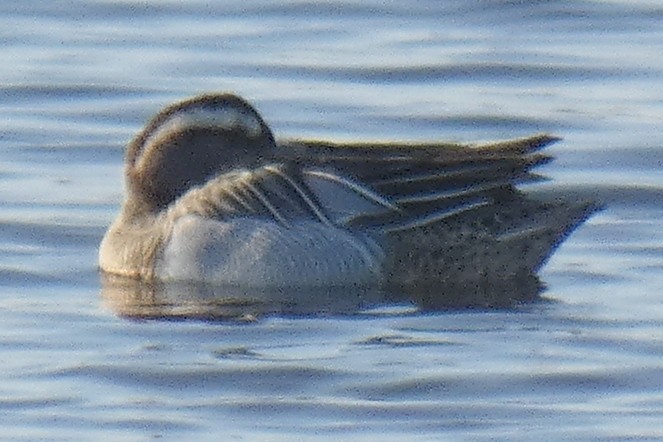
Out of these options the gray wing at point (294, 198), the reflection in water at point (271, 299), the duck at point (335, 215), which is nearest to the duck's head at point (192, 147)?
the duck at point (335, 215)

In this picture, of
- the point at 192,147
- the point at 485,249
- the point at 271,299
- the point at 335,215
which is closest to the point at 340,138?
the point at 192,147

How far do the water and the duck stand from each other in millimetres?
310

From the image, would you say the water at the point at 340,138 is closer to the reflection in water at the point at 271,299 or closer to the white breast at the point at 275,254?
the reflection in water at the point at 271,299

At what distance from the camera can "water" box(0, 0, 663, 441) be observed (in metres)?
10.8

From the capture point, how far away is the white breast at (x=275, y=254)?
43.2 feet

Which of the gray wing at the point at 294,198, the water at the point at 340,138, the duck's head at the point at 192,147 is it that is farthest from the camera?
the duck's head at the point at 192,147

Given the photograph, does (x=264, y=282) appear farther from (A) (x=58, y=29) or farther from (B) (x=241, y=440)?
(A) (x=58, y=29)

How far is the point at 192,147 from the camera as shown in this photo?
1352 cm

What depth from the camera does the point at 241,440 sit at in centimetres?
1030

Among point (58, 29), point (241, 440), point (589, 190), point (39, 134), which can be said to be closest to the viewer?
point (241, 440)

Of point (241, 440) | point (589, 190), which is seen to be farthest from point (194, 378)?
point (589, 190)

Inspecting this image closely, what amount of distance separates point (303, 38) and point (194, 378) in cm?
878

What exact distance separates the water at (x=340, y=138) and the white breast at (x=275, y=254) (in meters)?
0.53

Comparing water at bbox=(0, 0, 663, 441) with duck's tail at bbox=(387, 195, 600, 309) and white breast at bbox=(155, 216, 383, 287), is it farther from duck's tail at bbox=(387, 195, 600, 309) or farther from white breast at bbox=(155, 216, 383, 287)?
white breast at bbox=(155, 216, 383, 287)
